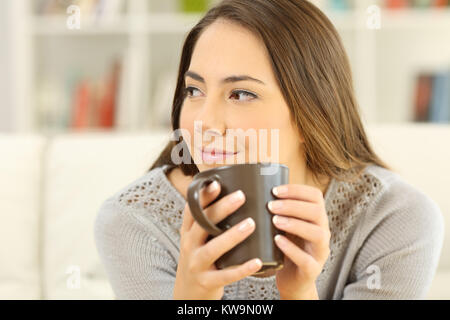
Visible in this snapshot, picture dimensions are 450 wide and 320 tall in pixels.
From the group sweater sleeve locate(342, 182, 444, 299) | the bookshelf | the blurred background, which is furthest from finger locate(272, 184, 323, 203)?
the bookshelf

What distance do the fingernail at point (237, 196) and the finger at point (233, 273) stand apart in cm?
8

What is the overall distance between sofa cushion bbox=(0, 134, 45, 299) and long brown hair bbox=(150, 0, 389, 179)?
42 cm

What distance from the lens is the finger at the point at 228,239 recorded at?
2.17ft

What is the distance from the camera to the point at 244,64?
875 millimetres

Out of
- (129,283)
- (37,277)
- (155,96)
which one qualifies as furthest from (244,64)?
(155,96)

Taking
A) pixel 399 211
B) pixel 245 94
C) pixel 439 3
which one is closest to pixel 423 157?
pixel 399 211

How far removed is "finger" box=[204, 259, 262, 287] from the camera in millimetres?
669

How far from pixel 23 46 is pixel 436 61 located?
188 centimetres

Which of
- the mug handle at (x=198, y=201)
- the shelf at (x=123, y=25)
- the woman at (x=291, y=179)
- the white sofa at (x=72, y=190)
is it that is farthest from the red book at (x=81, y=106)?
the mug handle at (x=198, y=201)

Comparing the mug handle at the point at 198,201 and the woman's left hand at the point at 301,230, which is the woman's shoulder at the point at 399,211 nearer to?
the woman's left hand at the point at 301,230

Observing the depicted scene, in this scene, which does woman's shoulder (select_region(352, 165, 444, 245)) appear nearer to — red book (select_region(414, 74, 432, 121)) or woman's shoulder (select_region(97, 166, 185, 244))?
woman's shoulder (select_region(97, 166, 185, 244))

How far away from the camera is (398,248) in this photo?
1.02 meters

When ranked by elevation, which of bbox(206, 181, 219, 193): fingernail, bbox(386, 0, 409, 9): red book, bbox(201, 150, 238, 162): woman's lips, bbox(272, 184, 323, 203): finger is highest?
bbox(386, 0, 409, 9): red book

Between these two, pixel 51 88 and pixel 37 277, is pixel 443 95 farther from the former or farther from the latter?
pixel 37 277
